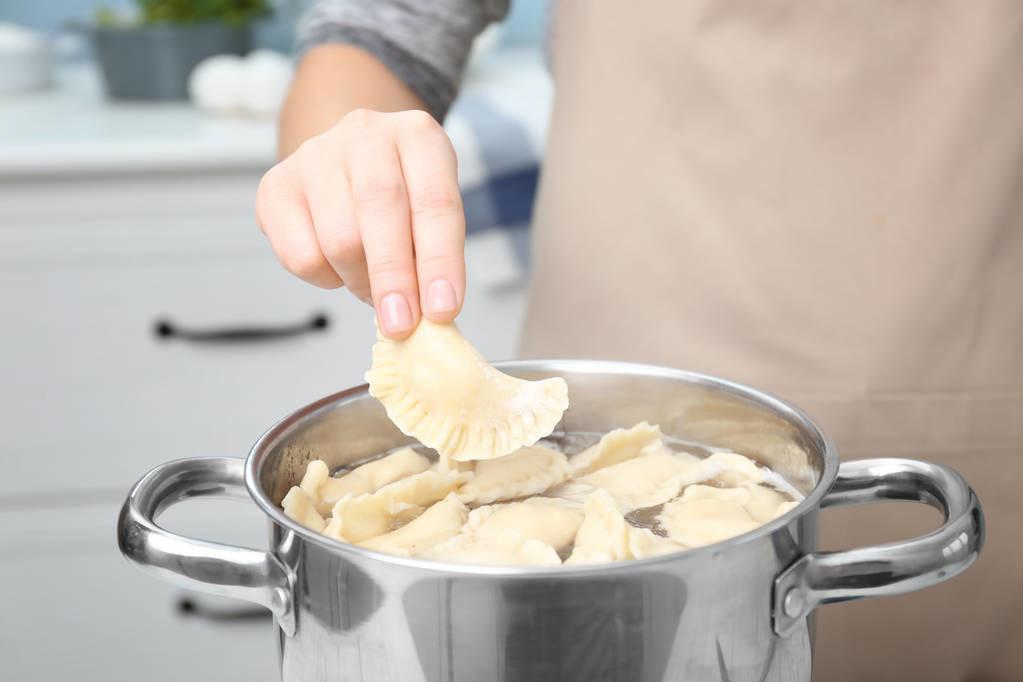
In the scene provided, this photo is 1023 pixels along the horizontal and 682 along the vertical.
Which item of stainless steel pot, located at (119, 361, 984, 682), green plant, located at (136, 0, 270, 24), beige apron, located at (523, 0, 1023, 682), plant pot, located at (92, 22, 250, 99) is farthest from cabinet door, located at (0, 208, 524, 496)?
stainless steel pot, located at (119, 361, 984, 682)

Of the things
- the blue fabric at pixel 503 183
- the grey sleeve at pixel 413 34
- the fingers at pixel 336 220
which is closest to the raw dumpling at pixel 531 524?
the fingers at pixel 336 220

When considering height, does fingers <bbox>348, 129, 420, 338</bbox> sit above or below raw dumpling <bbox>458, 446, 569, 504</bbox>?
above

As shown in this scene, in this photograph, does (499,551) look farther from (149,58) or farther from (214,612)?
(149,58)

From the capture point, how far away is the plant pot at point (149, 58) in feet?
4.91

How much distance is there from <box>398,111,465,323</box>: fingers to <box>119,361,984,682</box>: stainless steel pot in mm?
79

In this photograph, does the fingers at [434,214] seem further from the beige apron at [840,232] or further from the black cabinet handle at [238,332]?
the black cabinet handle at [238,332]

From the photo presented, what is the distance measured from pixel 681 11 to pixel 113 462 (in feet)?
3.12

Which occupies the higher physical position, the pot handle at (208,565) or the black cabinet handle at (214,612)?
the pot handle at (208,565)

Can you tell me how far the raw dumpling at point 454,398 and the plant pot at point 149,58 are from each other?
1180 millimetres

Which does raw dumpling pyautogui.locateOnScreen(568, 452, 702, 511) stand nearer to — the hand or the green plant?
the hand

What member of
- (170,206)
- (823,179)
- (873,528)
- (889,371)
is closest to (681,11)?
(823,179)

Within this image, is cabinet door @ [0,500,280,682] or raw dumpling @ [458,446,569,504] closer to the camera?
raw dumpling @ [458,446,569,504]

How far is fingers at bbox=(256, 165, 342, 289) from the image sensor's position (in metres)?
0.52

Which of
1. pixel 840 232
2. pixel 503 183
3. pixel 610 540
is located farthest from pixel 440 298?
pixel 503 183
